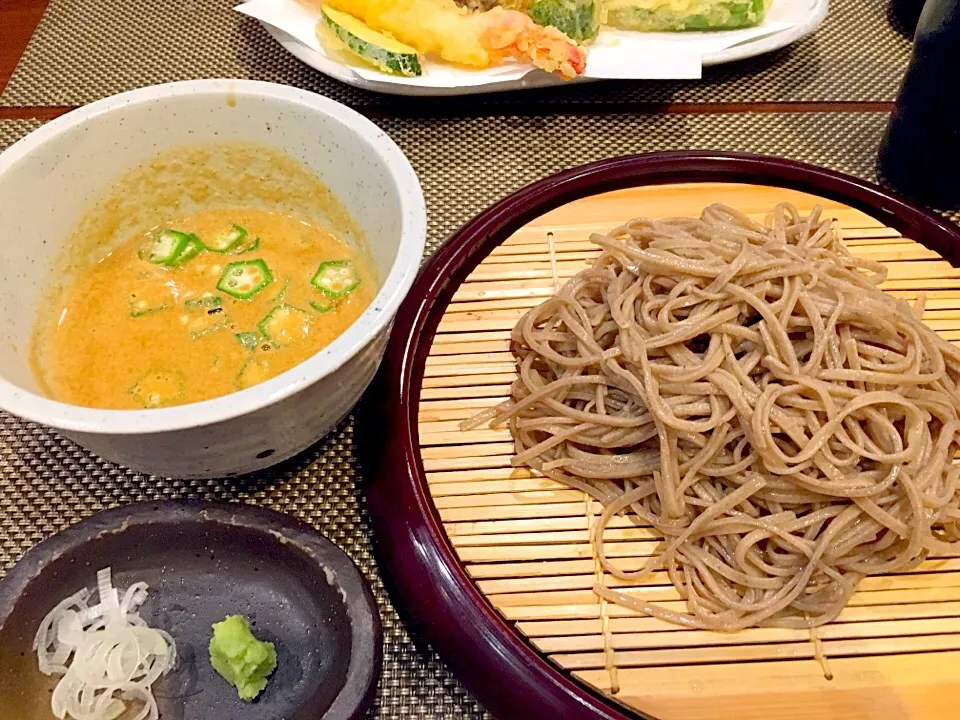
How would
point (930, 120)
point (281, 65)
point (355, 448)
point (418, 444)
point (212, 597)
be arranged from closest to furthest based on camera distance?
1. point (212, 597)
2. point (418, 444)
3. point (355, 448)
4. point (930, 120)
5. point (281, 65)

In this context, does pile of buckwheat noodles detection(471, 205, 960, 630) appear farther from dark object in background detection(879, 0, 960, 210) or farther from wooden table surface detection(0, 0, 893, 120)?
wooden table surface detection(0, 0, 893, 120)

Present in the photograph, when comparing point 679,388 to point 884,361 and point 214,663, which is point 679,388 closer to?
point 884,361

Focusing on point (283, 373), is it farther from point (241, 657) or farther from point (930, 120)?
point (930, 120)

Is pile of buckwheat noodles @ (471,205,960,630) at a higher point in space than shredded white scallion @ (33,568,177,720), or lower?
higher

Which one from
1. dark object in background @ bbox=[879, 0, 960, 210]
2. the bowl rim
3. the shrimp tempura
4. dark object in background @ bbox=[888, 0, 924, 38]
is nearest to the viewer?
the bowl rim

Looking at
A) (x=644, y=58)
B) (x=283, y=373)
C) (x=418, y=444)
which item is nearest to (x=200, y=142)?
(x=283, y=373)

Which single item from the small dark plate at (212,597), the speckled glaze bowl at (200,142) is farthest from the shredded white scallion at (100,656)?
the speckled glaze bowl at (200,142)

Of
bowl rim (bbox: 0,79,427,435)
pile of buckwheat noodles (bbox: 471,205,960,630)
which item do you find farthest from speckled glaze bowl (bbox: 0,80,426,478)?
pile of buckwheat noodles (bbox: 471,205,960,630)
